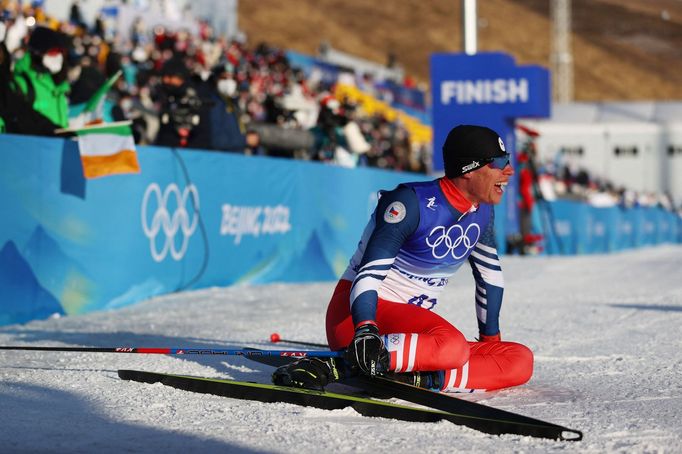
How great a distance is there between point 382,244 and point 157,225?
240 inches

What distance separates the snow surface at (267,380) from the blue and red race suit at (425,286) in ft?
0.64

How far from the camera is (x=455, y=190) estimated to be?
5484mm

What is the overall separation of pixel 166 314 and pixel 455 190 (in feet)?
16.1

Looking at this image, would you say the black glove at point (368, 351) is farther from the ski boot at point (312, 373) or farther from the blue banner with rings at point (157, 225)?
the blue banner with rings at point (157, 225)

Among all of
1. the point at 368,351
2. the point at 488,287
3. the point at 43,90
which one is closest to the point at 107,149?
the point at 43,90

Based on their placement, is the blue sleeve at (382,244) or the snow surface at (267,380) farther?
the blue sleeve at (382,244)

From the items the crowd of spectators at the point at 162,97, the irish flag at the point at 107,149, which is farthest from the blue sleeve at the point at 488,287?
the crowd of spectators at the point at 162,97

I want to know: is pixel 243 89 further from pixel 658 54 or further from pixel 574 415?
pixel 658 54

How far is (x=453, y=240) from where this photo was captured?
18.2 feet

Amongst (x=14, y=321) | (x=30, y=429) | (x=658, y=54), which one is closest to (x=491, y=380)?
(x=30, y=429)

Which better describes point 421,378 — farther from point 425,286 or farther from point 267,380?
point 267,380

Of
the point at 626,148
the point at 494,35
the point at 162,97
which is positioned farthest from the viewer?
the point at 494,35

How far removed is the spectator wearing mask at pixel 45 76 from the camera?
1027 centimetres

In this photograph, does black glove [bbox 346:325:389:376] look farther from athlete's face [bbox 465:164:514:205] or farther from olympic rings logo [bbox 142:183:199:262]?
olympic rings logo [bbox 142:183:199:262]
